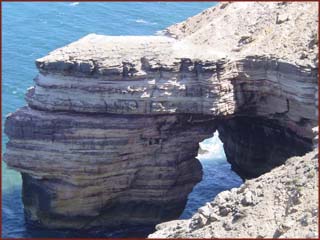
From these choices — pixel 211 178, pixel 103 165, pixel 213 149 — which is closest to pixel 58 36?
pixel 213 149

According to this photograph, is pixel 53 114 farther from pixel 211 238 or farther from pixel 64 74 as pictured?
pixel 211 238

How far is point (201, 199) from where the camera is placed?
189ft

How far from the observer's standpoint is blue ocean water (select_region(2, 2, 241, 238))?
181 feet

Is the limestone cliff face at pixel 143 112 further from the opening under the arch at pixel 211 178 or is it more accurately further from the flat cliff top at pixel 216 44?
the opening under the arch at pixel 211 178

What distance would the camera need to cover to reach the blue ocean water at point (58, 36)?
181 feet

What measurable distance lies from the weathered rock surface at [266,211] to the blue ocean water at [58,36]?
17784 millimetres

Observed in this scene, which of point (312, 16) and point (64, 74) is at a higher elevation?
point (312, 16)

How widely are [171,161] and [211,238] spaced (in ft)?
61.8

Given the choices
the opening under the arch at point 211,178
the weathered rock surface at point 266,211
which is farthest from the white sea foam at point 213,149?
the weathered rock surface at point 266,211

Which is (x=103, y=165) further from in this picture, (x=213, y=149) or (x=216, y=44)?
(x=213, y=149)

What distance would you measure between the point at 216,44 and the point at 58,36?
1253 inches

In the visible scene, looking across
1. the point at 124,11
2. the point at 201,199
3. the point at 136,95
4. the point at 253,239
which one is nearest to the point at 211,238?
the point at 253,239

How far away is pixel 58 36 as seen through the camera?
81.6 meters

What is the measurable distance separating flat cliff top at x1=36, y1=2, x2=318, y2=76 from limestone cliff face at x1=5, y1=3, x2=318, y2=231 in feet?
0.29
